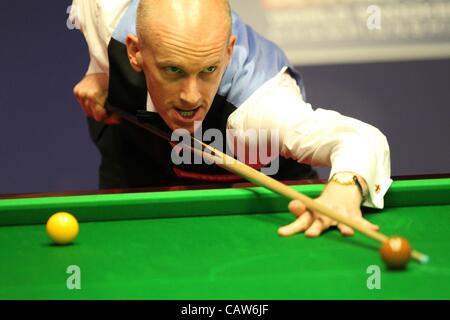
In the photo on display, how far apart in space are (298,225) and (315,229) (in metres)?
0.05

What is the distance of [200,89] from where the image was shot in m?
3.81

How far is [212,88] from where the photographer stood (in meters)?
3.81

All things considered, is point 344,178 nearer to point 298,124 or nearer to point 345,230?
point 345,230

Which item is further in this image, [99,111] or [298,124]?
[99,111]

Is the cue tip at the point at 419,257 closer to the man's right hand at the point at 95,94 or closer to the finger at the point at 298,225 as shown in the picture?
the finger at the point at 298,225

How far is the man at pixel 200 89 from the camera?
3162 millimetres

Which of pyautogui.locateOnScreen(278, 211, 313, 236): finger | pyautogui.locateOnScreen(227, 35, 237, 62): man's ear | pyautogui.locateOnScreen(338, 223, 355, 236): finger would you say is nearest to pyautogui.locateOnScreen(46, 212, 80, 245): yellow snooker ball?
pyautogui.locateOnScreen(278, 211, 313, 236): finger

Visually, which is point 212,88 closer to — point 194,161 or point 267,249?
point 194,161

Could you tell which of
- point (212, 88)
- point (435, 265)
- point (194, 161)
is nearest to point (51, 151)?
point (194, 161)

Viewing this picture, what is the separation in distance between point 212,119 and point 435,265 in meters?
1.89

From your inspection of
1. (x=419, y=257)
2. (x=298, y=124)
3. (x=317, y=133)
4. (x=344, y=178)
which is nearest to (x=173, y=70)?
(x=298, y=124)

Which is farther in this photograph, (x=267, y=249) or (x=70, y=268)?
(x=267, y=249)

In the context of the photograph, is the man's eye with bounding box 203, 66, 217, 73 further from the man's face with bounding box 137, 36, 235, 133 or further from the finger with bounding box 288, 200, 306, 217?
the finger with bounding box 288, 200, 306, 217

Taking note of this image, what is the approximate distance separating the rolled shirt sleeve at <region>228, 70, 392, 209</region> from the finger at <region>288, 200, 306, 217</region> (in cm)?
24
